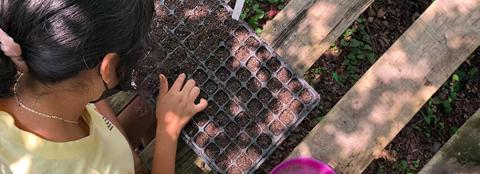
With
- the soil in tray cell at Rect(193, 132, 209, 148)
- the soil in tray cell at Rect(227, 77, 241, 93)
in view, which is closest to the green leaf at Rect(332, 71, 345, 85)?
the soil in tray cell at Rect(227, 77, 241, 93)

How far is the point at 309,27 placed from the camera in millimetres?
1603

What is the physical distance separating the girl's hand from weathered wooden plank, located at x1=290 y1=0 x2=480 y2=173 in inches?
13.6

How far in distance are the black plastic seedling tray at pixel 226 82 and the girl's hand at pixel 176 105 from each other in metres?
0.04

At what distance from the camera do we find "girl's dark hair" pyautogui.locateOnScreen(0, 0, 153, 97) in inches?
38.3

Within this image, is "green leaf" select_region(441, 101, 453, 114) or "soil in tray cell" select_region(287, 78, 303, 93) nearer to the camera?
"soil in tray cell" select_region(287, 78, 303, 93)

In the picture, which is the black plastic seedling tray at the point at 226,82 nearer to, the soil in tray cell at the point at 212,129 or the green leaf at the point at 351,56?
the soil in tray cell at the point at 212,129

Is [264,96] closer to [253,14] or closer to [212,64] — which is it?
[212,64]

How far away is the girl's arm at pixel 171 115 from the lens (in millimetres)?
1566

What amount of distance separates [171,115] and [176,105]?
33mm

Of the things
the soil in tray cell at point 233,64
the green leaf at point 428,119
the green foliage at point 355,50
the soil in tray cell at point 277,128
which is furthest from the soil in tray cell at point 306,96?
the green leaf at point 428,119

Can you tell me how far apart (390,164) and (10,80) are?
4.73ft

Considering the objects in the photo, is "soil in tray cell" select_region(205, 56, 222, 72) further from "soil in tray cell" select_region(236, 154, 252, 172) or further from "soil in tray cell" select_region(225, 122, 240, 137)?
"soil in tray cell" select_region(236, 154, 252, 172)

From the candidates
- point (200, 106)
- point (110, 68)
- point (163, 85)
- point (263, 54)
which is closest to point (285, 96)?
point (263, 54)

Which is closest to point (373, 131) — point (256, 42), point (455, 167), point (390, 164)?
point (455, 167)
